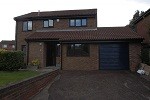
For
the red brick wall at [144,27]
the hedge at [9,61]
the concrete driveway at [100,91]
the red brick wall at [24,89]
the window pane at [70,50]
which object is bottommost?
the concrete driveway at [100,91]

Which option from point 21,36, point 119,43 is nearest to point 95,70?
point 119,43

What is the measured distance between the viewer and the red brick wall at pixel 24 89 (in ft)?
23.2

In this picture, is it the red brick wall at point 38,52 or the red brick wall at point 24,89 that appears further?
the red brick wall at point 38,52

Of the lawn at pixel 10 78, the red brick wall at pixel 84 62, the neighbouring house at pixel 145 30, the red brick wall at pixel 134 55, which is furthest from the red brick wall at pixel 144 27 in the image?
the lawn at pixel 10 78

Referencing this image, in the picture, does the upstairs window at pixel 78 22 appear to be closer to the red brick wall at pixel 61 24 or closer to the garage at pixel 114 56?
the red brick wall at pixel 61 24

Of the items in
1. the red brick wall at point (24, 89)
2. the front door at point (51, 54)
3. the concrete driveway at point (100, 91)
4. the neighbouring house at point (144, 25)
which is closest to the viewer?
the red brick wall at point (24, 89)

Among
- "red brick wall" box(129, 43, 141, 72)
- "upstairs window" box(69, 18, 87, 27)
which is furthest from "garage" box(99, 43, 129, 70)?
"upstairs window" box(69, 18, 87, 27)

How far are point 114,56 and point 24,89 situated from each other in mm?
13859

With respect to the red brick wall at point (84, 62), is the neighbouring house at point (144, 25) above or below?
above

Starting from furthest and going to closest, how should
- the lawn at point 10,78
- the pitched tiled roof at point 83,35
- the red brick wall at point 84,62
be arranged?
1. the red brick wall at point 84,62
2. the pitched tiled roof at point 83,35
3. the lawn at point 10,78

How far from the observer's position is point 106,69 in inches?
845

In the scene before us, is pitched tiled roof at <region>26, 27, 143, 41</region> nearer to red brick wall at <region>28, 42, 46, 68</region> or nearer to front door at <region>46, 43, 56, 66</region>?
red brick wall at <region>28, 42, 46, 68</region>

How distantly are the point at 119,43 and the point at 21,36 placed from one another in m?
12.3

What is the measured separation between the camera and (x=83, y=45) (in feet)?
72.0
